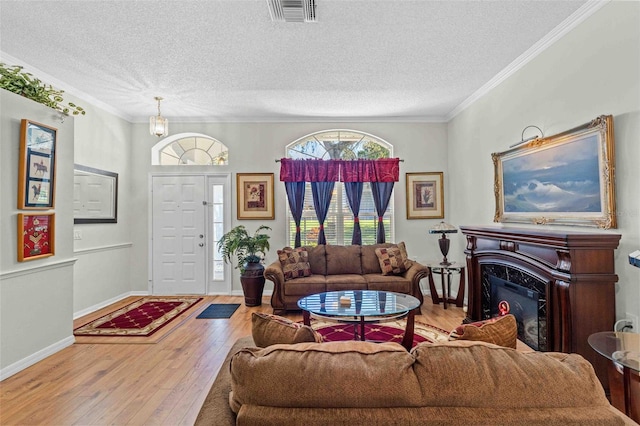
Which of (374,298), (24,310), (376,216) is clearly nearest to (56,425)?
(24,310)

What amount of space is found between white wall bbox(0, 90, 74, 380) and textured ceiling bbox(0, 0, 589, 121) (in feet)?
2.51

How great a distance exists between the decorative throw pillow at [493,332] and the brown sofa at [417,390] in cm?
23

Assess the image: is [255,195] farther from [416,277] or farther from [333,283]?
[416,277]

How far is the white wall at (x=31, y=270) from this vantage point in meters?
A: 2.78

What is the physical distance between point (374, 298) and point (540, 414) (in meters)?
2.38

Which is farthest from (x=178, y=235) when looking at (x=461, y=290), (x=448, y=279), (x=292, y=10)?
(x=461, y=290)

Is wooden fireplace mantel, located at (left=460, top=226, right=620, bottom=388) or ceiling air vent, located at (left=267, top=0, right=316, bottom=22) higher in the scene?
ceiling air vent, located at (left=267, top=0, right=316, bottom=22)

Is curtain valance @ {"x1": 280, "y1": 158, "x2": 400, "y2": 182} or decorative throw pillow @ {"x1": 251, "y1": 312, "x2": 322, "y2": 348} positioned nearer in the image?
decorative throw pillow @ {"x1": 251, "y1": 312, "x2": 322, "y2": 348}

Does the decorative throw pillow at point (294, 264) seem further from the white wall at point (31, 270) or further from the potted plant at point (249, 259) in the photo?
the white wall at point (31, 270)

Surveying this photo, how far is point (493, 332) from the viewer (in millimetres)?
1322

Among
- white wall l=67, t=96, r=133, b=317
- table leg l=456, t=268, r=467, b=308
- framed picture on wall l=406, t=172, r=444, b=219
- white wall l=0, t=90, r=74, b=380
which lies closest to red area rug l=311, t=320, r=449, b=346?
table leg l=456, t=268, r=467, b=308

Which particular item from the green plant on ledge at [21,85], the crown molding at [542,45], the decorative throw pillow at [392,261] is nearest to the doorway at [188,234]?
the green plant on ledge at [21,85]

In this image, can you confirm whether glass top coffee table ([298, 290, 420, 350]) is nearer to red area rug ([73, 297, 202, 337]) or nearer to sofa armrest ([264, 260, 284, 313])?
sofa armrest ([264, 260, 284, 313])

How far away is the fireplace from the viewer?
9.23 feet
